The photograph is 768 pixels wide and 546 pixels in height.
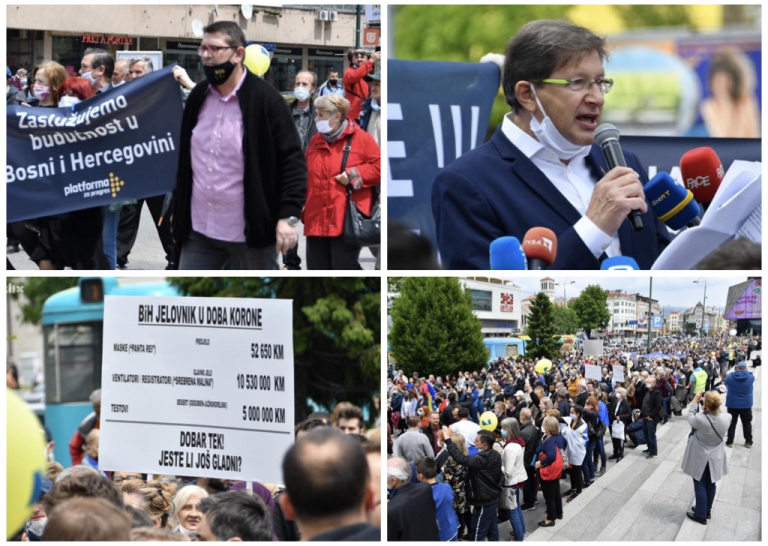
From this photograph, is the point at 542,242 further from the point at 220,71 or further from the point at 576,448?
the point at 220,71

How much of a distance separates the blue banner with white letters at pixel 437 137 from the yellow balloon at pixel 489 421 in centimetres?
83

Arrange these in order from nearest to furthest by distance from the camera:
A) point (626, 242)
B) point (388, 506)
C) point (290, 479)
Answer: point (290, 479)
point (626, 242)
point (388, 506)

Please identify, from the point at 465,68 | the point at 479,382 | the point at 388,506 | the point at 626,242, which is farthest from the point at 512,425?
the point at 465,68

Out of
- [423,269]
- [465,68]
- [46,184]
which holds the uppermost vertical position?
[465,68]

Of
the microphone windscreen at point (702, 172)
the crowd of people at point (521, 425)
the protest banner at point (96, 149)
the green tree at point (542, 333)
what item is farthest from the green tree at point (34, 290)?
the microphone windscreen at point (702, 172)

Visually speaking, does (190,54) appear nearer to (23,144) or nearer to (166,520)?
(23,144)

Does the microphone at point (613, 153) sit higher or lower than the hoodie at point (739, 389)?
higher

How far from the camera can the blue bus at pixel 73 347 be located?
493 centimetres

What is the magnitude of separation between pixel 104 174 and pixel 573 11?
2.23 metres

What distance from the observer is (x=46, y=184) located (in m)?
4.44

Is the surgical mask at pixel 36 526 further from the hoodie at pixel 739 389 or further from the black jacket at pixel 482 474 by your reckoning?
the hoodie at pixel 739 389

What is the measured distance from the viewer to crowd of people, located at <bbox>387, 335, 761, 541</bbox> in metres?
4.34

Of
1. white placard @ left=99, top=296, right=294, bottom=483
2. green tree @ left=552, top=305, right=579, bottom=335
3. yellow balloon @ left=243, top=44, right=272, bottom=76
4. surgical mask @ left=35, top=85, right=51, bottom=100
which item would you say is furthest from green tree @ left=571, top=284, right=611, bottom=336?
surgical mask @ left=35, top=85, right=51, bottom=100

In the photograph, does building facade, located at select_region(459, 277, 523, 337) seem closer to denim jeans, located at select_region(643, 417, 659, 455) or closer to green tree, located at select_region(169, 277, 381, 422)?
denim jeans, located at select_region(643, 417, 659, 455)
